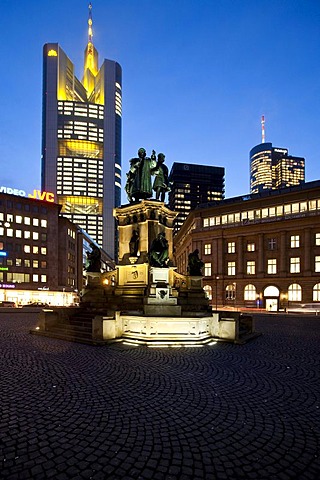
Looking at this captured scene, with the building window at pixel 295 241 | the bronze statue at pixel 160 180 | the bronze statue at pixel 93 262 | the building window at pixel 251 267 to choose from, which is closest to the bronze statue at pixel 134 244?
the bronze statue at pixel 93 262

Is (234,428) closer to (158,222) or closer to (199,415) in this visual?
(199,415)

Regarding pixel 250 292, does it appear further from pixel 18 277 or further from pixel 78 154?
pixel 78 154

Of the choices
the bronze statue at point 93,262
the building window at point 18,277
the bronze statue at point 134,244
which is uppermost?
the bronze statue at point 134,244

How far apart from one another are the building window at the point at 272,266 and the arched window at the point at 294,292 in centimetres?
408

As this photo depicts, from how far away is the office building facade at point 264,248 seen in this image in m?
50.6

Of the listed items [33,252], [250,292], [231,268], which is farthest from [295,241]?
[33,252]

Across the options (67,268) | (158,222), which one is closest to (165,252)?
(158,222)

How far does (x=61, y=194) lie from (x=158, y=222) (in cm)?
15554

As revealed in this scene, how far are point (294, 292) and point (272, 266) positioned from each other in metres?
6.04

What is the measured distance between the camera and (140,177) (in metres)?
24.1

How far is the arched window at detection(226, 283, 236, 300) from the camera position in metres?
57.7

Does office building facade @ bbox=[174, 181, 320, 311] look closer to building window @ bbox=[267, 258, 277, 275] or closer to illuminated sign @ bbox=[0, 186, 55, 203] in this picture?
building window @ bbox=[267, 258, 277, 275]

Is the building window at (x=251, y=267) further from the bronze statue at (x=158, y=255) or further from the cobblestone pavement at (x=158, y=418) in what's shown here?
the cobblestone pavement at (x=158, y=418)

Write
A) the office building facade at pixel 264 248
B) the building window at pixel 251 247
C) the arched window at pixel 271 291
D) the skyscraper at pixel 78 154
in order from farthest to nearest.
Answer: the skyscraper at pixel 78 154 → the building window at pixel 251 247 → the arched window at pixel 271 291 → the office building facade at pixel 264 248
